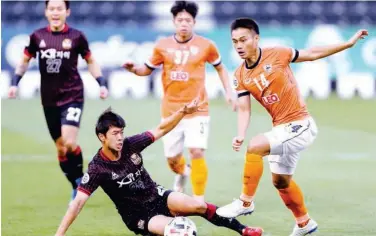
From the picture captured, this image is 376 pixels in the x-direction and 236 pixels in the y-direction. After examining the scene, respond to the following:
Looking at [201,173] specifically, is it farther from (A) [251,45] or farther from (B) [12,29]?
(B) [12,29]

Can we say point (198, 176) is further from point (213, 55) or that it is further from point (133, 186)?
point (133, 186)

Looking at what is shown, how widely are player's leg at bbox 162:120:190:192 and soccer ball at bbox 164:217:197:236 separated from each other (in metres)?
3.11

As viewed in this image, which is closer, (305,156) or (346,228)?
(346,228)

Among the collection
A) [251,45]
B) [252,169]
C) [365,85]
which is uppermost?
[251,45]

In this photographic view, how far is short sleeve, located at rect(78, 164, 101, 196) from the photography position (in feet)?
28.5

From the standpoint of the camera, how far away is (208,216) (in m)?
8.98

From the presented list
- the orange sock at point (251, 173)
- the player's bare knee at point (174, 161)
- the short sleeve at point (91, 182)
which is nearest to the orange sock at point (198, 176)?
the player's bare knee at point (174, 161)

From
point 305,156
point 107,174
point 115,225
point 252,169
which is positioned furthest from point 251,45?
point 305,156

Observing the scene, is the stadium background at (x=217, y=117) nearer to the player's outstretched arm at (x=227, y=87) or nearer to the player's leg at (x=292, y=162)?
the player's leg at (x=292, y=162)

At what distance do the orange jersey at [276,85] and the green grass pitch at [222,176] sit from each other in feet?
3.93

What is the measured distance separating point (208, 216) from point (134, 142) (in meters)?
0.93

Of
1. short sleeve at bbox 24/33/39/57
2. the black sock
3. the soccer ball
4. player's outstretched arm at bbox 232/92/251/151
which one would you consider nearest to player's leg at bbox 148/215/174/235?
the soccer ball

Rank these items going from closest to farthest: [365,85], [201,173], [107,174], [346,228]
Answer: [107,174] → [346,228] → [201,173] → [365,85]

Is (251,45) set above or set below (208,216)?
above
